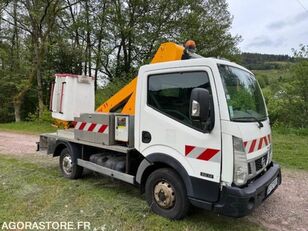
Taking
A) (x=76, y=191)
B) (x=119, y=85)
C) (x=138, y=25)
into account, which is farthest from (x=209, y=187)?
(x=138, y=25)

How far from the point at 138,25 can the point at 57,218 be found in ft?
62.5

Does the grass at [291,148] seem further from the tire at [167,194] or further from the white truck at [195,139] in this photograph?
the tire at [167,194]

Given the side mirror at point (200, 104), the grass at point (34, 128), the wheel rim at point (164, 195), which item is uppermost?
the side mirror at point (200, 104)

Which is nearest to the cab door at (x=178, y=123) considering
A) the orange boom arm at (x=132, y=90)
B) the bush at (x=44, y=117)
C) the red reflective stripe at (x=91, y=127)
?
the orange boom arm at (x=132, y=90)

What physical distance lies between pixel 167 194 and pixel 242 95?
5.87 feet

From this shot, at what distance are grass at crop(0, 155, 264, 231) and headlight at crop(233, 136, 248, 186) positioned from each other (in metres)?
0.89

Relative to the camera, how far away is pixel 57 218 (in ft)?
14.2

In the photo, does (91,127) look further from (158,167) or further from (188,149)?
(188,149)

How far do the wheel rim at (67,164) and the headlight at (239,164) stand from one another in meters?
3.76

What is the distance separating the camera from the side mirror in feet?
11.6

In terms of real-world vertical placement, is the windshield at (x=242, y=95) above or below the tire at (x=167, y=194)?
above

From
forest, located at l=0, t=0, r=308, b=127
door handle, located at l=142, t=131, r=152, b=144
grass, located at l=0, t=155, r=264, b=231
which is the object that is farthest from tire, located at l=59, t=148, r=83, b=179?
forest, located at l=0, t=0, r=308, b=127

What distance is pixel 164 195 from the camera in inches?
168

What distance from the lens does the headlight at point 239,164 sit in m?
3.61
